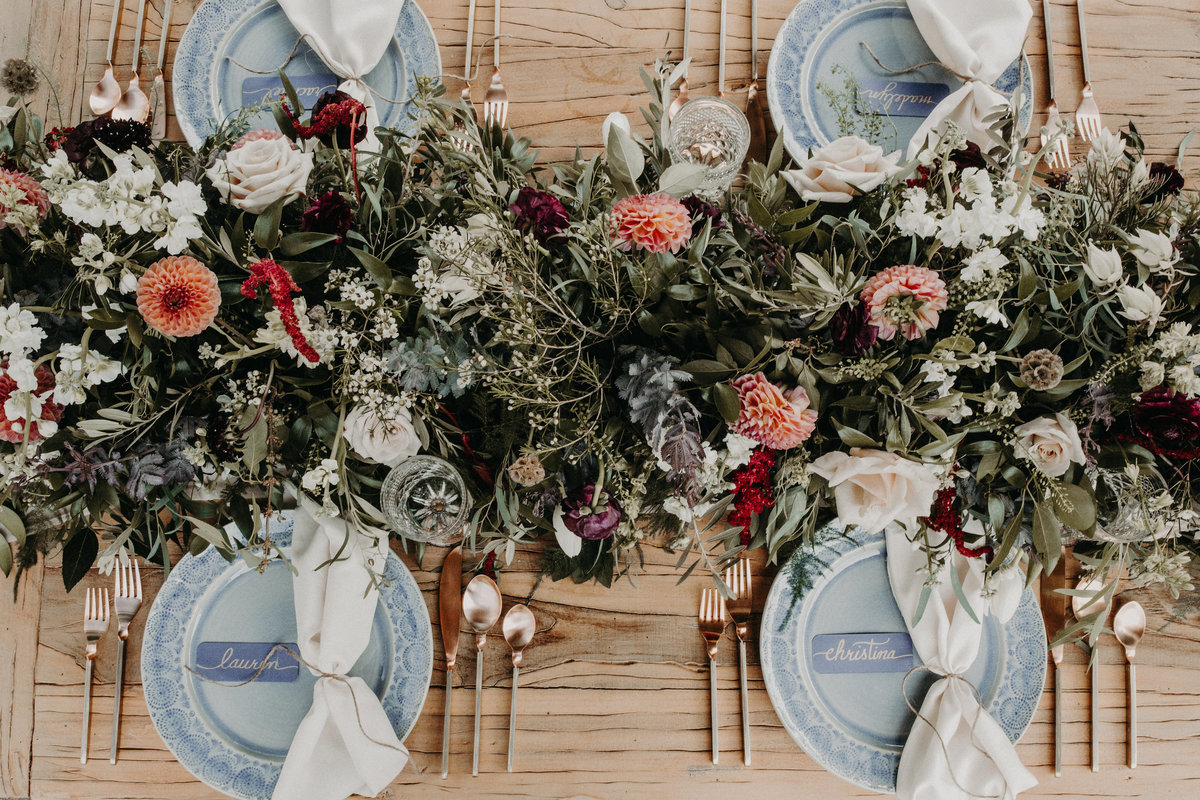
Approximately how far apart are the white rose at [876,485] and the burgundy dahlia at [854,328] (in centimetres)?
16

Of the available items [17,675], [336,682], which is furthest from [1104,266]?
[17,675]

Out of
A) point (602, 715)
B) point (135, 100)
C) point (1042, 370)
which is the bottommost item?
point (602, 715)

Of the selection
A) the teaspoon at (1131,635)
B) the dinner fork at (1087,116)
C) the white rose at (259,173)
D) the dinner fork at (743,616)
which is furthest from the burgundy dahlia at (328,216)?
the teaspoon at (1131,635)

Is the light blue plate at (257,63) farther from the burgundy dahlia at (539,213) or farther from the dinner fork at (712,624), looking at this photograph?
the dinner fork at (712,624)

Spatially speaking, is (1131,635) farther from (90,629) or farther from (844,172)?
(90,629)

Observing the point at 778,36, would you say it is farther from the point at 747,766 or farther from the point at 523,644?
the point at 747,766

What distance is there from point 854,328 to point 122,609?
1479 mm

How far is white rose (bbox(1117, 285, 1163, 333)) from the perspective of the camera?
3.17 feet

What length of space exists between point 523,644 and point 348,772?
1.30 feet

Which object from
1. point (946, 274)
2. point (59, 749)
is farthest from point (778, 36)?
point (59, 749)

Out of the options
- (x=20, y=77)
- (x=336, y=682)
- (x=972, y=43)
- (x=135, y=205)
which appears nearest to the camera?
(x=135, y=205)

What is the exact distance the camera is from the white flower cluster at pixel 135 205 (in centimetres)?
88

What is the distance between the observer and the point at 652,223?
90cm

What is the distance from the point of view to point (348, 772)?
4.20ft
